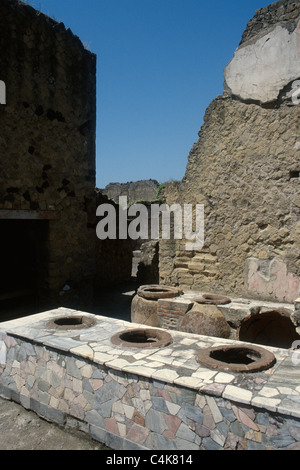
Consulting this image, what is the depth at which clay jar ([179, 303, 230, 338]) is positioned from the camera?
169 inches

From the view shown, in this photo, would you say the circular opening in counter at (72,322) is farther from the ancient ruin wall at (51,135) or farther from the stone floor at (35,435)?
the ancient ruin wall at (51,135)

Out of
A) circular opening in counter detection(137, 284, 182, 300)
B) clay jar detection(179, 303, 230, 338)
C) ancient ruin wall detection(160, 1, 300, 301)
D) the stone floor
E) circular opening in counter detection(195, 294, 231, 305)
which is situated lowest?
the stone floor

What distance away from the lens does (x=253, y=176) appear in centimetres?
506

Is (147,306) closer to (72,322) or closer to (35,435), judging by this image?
(72,322)

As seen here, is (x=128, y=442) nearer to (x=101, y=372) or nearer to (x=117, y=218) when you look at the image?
(x=101, y=372)

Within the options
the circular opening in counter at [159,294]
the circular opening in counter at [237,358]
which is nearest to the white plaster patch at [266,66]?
the circular opening in counter at [159,294]

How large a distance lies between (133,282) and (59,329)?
6.69m

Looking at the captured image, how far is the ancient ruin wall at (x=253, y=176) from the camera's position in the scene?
474cm

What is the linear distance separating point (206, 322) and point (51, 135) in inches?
166

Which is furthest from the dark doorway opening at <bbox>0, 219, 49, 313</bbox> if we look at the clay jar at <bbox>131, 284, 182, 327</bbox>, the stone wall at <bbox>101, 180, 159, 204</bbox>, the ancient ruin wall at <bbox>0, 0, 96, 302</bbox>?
the stone wall at <bbox>101, 180, 159, 204</bbox>

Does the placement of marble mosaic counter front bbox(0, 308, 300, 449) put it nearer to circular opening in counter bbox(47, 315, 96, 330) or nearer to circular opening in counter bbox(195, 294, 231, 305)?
circular opening in counter bbox(47, 315, 96, 330)

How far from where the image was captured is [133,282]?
10.4 meters

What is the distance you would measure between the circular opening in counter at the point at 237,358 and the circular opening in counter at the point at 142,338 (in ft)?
1.40

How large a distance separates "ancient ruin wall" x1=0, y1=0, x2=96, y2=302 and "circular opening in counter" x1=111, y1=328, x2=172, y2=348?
10.4 feet
